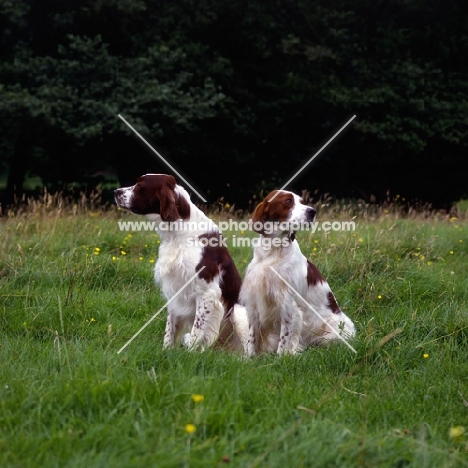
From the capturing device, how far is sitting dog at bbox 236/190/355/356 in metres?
4.85

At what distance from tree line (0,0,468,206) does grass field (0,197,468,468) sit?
8391 mm

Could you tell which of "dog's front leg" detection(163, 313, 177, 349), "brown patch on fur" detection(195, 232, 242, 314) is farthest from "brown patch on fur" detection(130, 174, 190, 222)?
"dog's front leg" detection(163, 313, 177, 349)

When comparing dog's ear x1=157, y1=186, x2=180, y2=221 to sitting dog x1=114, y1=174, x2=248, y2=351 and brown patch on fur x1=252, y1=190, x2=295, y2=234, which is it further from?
brown patch on fur x1=252, y1=190, x2=295, y2=234

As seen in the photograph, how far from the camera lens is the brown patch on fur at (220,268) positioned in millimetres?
4879

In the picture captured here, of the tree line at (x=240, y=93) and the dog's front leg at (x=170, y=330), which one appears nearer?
the dog's front leg at (x=170, y=330)

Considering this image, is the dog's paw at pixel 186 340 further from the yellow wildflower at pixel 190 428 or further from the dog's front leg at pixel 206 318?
the yellow wildflower at pixel 190 428

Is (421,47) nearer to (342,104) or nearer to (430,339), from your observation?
(342,104)

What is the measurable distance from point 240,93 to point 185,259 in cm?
1305

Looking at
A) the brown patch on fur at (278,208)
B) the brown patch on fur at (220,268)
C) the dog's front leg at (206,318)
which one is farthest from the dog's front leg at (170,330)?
the brown patch on fur at (278,208)

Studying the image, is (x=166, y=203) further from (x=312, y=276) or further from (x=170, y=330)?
(x=312, y=276)

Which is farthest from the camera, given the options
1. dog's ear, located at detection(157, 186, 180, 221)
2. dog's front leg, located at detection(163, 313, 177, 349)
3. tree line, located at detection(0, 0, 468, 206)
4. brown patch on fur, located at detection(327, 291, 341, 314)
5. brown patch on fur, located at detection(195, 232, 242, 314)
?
tree line, located at detection(0, 0, 468, 206)

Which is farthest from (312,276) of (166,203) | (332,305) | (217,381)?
(217,381)

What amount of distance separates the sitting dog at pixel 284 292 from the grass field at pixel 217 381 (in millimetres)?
359

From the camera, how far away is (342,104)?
1714 cm
